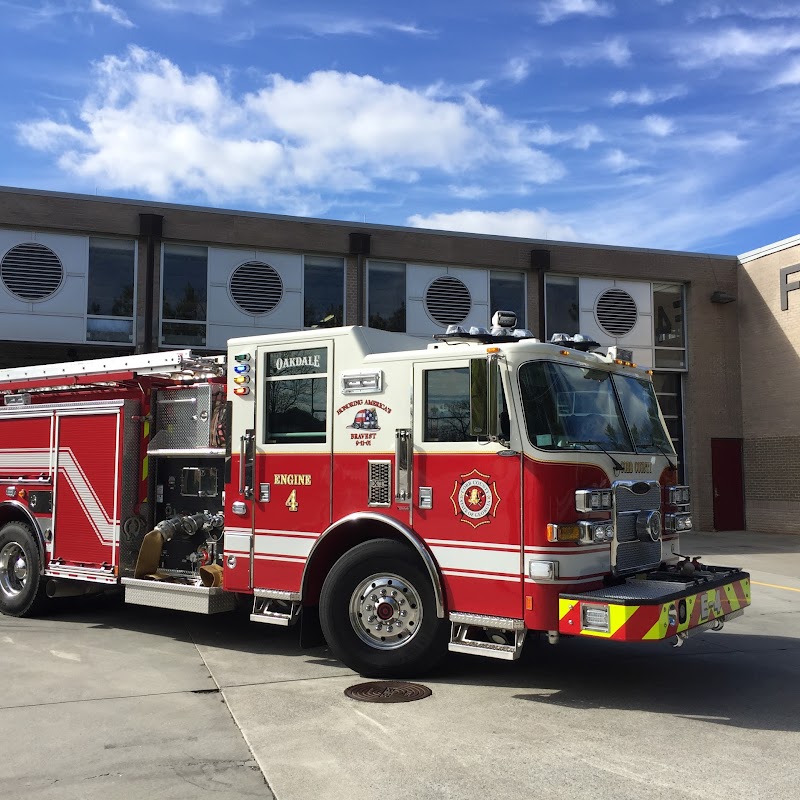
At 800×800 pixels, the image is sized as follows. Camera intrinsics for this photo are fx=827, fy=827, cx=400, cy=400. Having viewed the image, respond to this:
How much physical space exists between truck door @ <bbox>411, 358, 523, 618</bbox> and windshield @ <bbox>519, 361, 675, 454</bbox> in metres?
0.21

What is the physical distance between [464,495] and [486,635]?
998 millimetres

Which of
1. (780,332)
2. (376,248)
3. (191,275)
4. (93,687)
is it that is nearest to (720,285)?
(780,332)

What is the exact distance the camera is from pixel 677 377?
69.5 ft

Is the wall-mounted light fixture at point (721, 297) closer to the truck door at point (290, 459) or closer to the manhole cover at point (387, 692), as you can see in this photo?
the truck door at point (290, 459)

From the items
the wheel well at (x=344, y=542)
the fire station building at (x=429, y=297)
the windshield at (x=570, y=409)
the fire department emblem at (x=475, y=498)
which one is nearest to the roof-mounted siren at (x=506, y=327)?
the windshield at (x=570, y=409)

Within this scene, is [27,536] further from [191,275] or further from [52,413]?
[191,275]

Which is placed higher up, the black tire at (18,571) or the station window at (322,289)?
the station window at (322,289)

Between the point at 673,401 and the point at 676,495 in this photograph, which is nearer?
the point at 676,495

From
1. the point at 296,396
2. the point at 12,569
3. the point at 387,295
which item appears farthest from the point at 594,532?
the point at 387,295

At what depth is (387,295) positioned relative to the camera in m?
19.2

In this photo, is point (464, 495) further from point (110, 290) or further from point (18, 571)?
point (110, 290)

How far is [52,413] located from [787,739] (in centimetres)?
719

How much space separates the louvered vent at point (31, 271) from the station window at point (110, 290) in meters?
0.71

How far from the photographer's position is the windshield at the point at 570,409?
5.69 m
